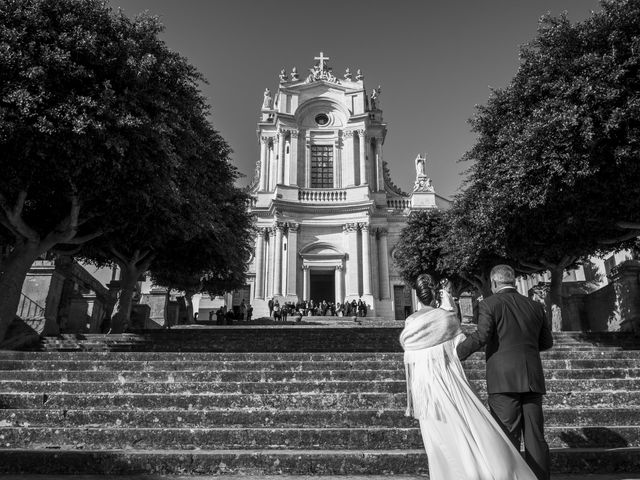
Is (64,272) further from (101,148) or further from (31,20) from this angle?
(31,20)

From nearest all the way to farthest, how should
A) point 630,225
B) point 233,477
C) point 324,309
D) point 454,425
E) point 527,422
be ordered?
point 454,425 < point 527,422 < point 233,477 < point 630,225 < point 324,309

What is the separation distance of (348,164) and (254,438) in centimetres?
3297

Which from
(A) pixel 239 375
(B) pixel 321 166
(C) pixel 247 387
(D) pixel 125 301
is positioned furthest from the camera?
A: (B) pixel 321 166

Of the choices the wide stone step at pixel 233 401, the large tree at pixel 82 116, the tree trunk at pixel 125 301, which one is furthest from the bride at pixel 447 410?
the tree trunk at pixel 125 301

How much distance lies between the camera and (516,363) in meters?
3.80

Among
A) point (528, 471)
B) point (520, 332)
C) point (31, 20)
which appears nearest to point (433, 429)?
point (528, 471)

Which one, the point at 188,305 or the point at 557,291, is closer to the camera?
the point at 557,291

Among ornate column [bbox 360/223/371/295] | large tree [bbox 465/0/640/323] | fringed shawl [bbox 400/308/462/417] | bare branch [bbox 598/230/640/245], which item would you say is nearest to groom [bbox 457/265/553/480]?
fringed shawl [bbox 400/308/462/417]

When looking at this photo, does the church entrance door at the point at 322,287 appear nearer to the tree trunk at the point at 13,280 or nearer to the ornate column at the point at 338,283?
the ornate column at the point at 338,283

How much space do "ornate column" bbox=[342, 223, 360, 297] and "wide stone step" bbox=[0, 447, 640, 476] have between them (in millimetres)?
27731

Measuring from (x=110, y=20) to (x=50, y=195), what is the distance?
4220mm

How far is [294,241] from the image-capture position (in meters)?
34.1

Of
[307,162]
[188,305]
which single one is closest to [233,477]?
[188,305]

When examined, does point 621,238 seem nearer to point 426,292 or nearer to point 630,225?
point 630,225
